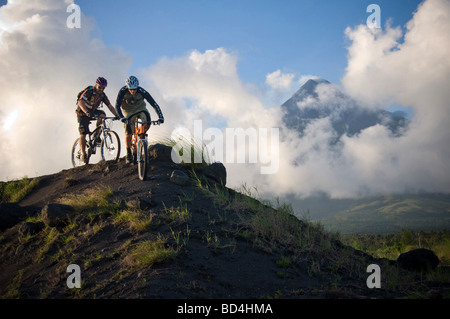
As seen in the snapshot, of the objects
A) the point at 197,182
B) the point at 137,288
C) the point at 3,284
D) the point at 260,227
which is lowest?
the point at 3,284

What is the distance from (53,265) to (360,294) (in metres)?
5.47

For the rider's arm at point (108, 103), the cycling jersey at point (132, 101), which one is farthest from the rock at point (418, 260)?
the rider's arm at point (108, 103)

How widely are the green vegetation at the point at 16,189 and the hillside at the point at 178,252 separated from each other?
2889 millimetres

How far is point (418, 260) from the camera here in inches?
284

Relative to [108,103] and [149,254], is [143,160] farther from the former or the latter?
[149,254]

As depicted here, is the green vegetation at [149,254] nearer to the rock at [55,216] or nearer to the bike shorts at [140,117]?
the rock at [55,216]

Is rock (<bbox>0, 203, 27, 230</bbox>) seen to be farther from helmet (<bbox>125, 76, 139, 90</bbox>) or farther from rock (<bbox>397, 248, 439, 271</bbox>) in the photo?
rock (<bbox>397, 248, 439, 271</bbox>)

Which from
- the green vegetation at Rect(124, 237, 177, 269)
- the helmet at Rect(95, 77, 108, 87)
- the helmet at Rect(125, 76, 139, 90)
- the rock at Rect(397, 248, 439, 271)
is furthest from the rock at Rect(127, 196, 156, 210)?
the rock at Rect(397, 248, 439, 271)

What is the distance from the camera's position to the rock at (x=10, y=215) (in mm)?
9297

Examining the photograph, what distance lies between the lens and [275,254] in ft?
19.6
